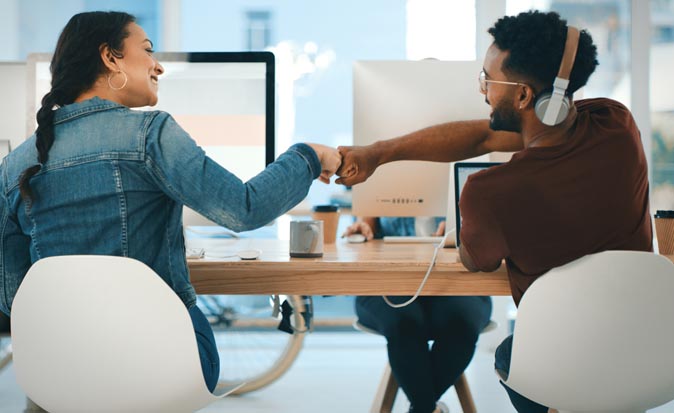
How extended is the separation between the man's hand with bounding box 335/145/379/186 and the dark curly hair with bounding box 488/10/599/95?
47 cm

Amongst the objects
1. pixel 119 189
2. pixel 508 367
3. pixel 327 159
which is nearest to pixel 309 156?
pixel 327 159

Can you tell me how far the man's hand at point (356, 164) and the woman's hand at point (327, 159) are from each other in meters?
0.06

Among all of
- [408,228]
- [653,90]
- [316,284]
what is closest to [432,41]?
[653,90]

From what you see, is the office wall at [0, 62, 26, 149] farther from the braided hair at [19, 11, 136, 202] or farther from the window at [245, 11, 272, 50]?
the window at [245, 11, 272, 50]

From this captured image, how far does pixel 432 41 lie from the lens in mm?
3844

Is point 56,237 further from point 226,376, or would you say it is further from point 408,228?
point 226,376

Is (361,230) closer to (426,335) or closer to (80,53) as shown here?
(426,335)

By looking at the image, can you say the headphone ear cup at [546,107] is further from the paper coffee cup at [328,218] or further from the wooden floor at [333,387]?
the wooden floor at [333,387]

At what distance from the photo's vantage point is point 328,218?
6.26 ft

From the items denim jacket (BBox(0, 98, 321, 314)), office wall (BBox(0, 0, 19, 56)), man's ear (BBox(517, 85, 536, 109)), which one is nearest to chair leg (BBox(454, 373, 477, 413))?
man's ear (BBox(517, 85, 536, 109))

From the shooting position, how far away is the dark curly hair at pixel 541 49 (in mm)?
1331

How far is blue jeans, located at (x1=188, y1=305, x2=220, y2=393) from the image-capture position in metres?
1.26

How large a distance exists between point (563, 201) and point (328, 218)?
0.82 meters

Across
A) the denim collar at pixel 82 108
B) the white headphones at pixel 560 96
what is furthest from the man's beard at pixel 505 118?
the denim collar at pixel 82 108
